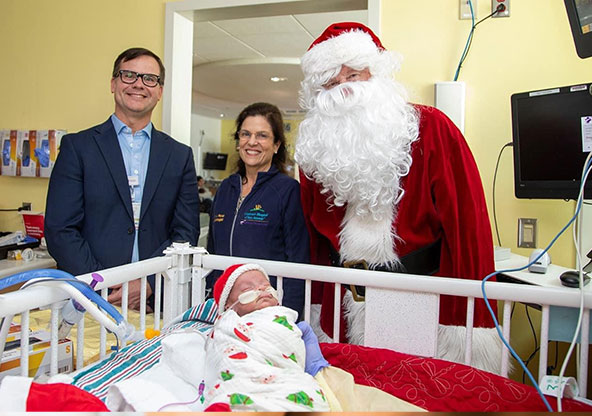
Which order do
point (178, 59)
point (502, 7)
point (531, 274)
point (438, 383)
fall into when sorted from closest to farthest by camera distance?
1. point (438, 383)
2. point (531, 274)
3. point (502, 7)
4. point (178, 59)

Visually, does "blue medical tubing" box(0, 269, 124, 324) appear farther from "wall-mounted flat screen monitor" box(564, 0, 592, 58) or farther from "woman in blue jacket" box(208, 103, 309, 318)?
"wall-mounted flat screen monitor" box(564, 0, 592, 58)

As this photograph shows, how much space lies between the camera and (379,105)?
5.20ft

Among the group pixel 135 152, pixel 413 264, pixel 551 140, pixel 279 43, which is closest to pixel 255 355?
pixel 413 264

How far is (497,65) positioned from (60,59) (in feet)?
7.63

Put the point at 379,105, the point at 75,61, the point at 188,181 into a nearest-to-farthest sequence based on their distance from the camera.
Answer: the point at 379,105, the point at 188,181, the point at 75,61

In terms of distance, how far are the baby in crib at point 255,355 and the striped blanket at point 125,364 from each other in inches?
6.2

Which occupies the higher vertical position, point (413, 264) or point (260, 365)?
point (413, 264)

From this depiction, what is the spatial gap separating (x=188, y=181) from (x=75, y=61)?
4.16 ft

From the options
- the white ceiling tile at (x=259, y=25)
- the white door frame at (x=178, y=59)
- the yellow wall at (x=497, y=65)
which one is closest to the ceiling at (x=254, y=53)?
the white ceiling tile at (x=259, y=25)

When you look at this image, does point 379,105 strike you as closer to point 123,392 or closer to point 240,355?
point 240,355

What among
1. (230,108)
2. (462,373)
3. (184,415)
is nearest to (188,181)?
(462,373)

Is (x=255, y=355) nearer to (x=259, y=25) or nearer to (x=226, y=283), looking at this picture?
(x=226, y=283)

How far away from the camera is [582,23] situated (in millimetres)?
1106

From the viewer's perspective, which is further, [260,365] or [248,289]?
[248,289]
